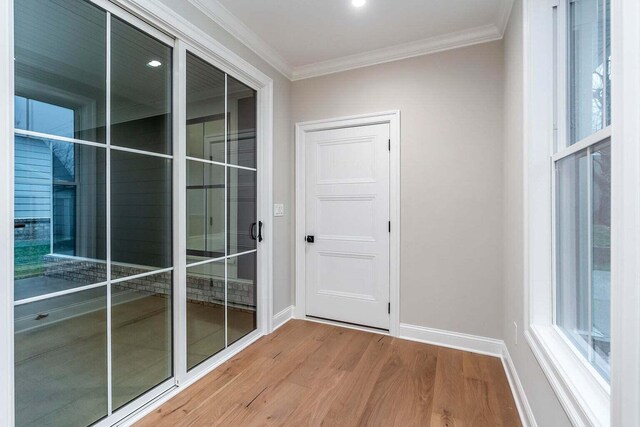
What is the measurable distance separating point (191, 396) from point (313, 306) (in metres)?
1.47

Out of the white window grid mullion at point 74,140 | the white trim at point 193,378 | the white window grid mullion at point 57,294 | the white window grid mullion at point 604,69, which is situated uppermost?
the white window grid mullion at point 604,69

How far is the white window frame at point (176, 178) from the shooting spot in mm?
1181

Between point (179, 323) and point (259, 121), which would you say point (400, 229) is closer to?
point (259, 121)

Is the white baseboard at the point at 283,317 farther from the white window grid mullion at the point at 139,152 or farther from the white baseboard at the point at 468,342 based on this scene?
the white window grid mullion at the point at 139,152

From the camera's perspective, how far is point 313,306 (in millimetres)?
3156

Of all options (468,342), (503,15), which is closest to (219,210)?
(468,342)

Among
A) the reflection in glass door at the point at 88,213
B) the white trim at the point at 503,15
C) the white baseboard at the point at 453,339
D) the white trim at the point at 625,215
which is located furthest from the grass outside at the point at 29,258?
the white trim at the point at 503,15

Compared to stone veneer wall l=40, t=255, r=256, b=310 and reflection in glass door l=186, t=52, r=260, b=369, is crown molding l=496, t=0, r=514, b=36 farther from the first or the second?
stone veneer wall l=40, t=255, r=256, b=310

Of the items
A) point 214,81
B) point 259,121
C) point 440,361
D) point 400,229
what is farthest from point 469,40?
point 440,361

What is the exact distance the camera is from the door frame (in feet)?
9.00

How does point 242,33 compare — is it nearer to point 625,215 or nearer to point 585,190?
point 585,190

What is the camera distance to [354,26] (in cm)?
240
